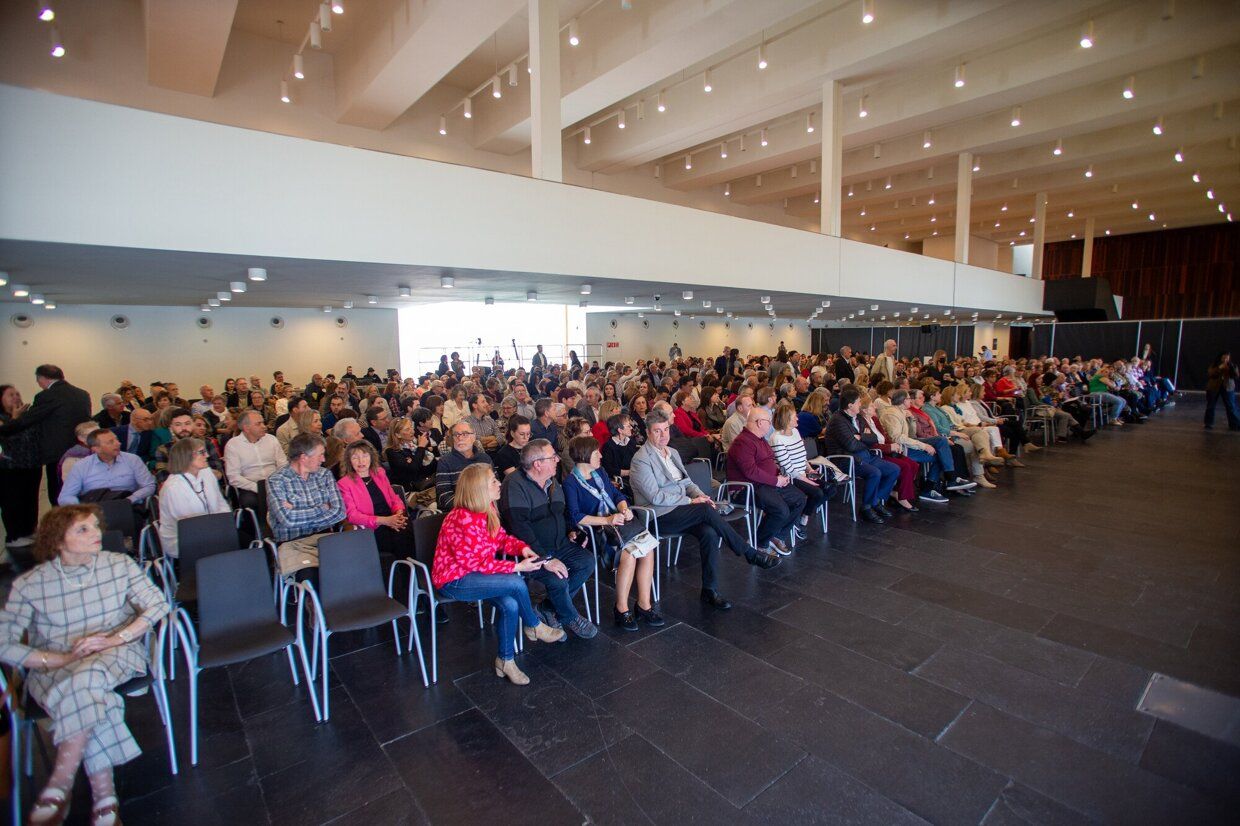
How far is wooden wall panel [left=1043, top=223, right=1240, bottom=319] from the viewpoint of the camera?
20250 millimetres

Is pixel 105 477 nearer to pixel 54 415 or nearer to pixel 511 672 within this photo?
pixel 54 415

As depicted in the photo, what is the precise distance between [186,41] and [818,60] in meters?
8.61

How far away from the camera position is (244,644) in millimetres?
2508

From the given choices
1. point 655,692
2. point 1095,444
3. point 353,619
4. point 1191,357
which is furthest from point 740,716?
point 1191,357

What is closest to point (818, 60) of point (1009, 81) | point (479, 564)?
point (1009, 81)

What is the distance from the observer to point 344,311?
46.3 feet

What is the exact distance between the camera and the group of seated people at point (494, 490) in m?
2.16

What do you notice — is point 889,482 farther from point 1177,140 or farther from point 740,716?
point 1177,140

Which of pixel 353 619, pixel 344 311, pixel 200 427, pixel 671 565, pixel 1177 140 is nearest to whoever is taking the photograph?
pixel 353 619

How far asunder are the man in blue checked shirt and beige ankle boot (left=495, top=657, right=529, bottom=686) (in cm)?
125

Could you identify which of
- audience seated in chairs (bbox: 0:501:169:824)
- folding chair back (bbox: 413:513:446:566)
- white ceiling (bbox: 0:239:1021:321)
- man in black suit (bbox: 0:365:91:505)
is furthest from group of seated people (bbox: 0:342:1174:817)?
white ceiling (bbox: 0:239:1021:321)

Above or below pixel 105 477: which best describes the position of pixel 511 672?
below

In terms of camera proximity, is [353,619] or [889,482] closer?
[353,619]

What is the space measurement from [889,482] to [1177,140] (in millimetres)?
12095
